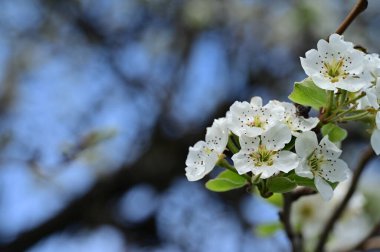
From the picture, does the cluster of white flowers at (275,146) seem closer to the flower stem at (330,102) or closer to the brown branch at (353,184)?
the flower stem at (330,102)

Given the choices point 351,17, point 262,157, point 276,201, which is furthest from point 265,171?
point 276,201

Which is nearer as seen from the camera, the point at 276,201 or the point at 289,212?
the point at 289,212

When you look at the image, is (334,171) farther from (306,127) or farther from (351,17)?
(351,17)

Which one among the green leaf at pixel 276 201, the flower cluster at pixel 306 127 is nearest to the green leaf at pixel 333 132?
the flower cluster at pixel 306 127

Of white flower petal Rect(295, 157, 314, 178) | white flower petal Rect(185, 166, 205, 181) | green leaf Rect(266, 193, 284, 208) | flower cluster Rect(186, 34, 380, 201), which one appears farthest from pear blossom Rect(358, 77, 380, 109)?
green leaf Rect(266, 193, 284, 208)

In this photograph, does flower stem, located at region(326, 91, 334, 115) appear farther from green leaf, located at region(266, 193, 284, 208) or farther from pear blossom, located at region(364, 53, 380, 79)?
green leaf, located at region(266, 193, 284, 208)

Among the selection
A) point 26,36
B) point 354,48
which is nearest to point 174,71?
point 26,36
